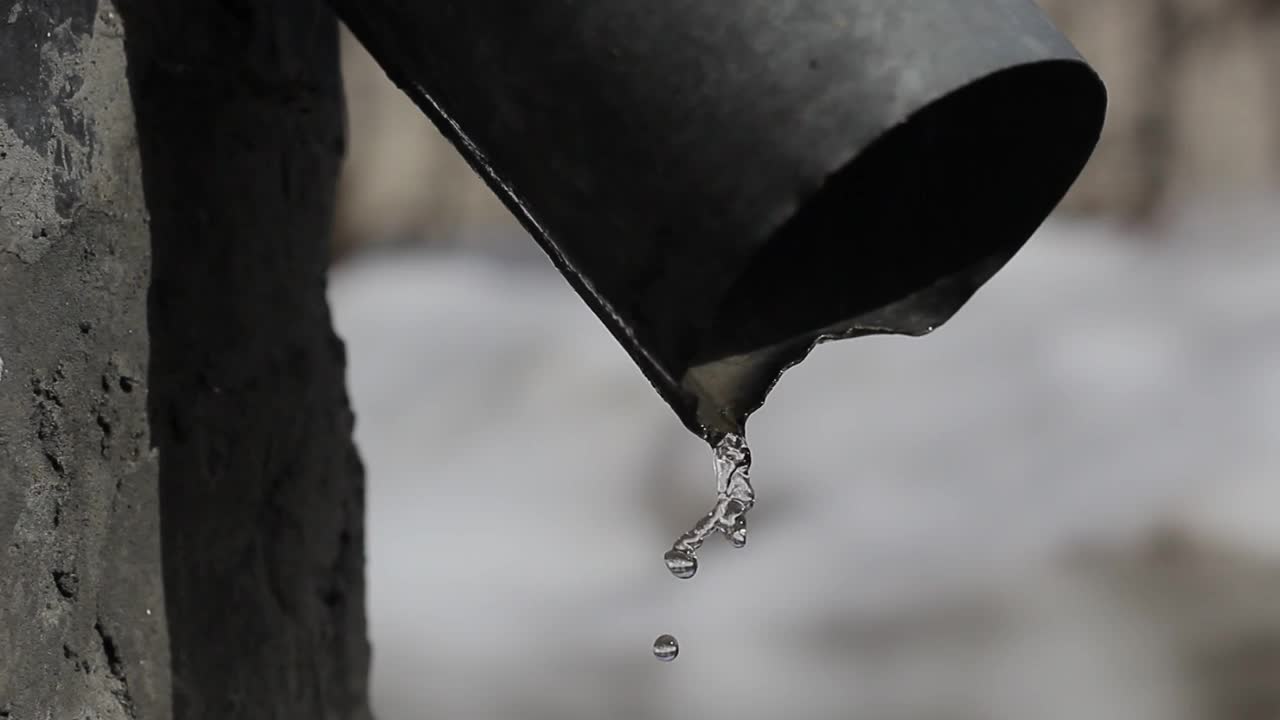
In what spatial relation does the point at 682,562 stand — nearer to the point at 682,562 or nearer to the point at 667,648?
the point at 682,562

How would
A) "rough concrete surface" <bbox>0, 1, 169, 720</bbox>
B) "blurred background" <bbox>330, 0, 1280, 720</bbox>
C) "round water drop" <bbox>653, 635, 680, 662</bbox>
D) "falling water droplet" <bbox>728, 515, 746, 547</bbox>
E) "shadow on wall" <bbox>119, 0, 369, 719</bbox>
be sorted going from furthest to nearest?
"blurred background" <bbox>330, 0, 1280, 720</bbox>, "round water drop" <bbox>653, 635, 680, 662</bbox>, "falling water droplet" <bbox>728, 515, 746, 547</bbox>, "shadow on wall" <bbox>119, 0, 369, 719</bbox>, "rough concrete surface" <bbox>0, 1, 169, 720</bbox>

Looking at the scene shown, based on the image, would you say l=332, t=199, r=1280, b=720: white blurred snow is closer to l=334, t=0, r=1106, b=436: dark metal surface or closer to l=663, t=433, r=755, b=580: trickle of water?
l=663, t=433, r=755, b=580: trickle of water

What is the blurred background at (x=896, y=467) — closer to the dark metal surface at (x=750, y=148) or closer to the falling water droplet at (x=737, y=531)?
the falling water droplet at (x=737, y=531)

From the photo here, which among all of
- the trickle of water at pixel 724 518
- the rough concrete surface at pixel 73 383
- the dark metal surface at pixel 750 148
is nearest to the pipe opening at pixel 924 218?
the dark metal surface at pixel 750 148

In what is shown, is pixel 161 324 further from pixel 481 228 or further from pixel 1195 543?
pixel 481 228

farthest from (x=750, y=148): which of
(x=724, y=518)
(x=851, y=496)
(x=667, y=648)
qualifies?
(x=851, y=496)

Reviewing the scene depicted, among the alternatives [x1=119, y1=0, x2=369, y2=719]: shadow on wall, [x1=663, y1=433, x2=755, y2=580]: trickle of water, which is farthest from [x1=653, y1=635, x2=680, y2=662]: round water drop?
[x1=119, y1=0, x2=369, y2=719]: shadow on wall
